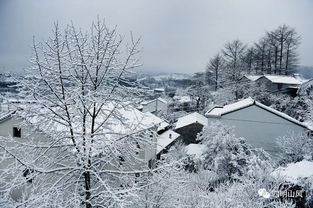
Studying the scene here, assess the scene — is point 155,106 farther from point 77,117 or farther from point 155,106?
point 77,117

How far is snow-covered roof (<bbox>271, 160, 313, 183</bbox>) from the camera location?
15398 millimetres

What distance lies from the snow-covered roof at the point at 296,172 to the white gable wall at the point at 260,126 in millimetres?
10566

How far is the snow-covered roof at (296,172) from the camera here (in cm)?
1540

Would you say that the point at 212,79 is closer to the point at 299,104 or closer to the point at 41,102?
the point at 299,104

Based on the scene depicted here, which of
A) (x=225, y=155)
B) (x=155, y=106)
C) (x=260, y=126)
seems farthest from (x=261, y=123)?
(x=155, y=106)

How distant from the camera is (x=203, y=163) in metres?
23.5

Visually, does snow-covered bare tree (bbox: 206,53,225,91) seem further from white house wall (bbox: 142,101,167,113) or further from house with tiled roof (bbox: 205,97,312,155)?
house with tiled roof (bbox: 205,97,312,155)

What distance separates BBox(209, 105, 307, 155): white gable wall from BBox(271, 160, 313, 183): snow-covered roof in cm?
1057

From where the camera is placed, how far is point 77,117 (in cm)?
733

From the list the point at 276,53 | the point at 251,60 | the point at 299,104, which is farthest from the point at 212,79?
the point at 299,104

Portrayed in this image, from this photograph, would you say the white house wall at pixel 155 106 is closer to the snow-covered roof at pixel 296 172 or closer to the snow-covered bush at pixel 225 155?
the snow-covered bush at pixel 225 155

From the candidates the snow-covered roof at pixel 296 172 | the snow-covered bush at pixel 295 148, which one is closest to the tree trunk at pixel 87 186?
the snow-covered roof at pixel 296 172

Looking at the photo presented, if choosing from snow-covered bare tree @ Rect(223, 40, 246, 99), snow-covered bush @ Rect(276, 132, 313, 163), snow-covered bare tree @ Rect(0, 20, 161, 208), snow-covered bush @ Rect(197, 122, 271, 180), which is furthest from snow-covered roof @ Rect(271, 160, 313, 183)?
snow-covered bare tree @ Rect(223, 40, 246, 99)

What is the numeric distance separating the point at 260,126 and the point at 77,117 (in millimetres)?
24236
